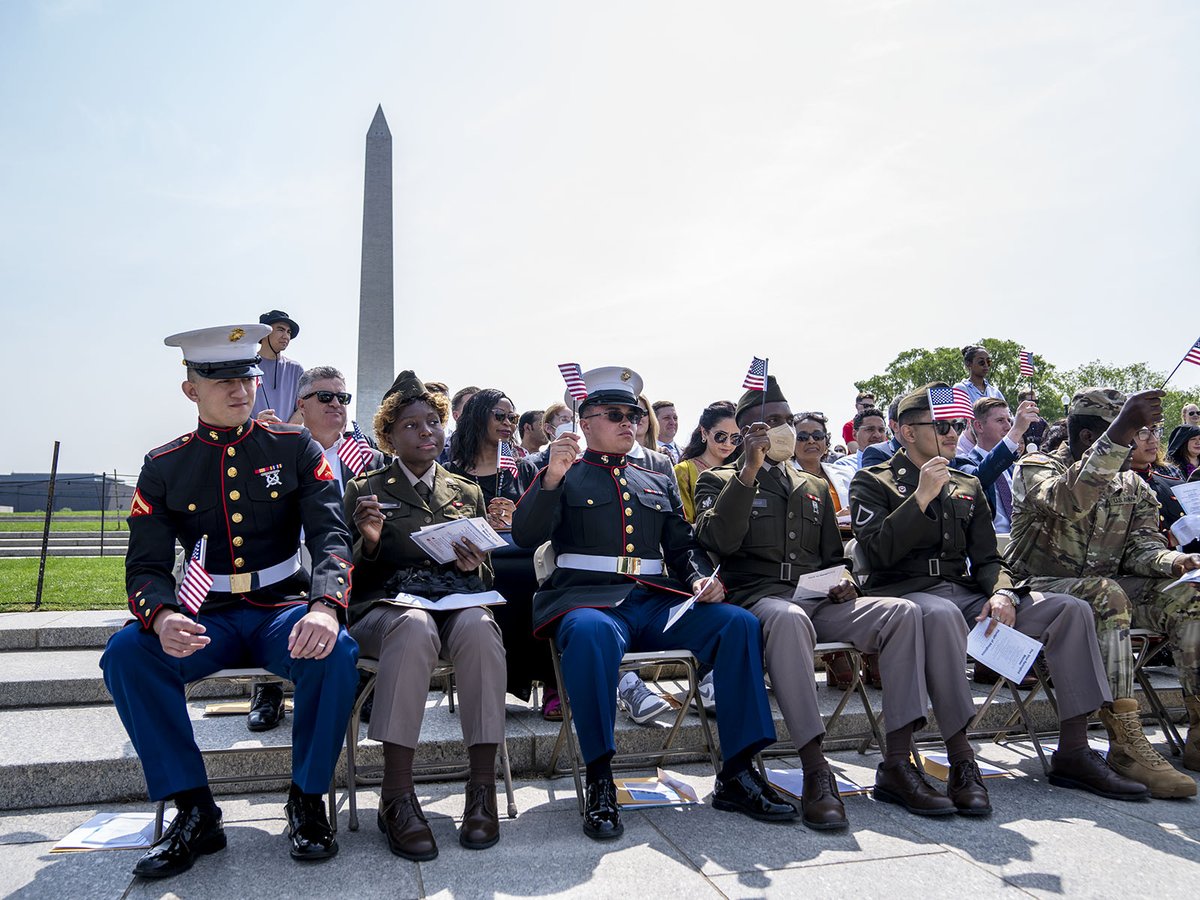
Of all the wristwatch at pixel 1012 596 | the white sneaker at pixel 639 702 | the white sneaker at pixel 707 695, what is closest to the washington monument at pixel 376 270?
the white sneaker at pixel 707 695

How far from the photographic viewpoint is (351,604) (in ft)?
13.0

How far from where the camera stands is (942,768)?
445cm

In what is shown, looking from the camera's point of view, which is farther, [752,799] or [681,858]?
[752,799]

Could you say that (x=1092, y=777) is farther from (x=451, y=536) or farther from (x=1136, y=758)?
(x=451, y=536)

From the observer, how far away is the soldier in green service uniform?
14.6ft

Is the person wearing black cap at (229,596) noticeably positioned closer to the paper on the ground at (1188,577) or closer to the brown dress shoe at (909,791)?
the brown dress shoe at (909,791)

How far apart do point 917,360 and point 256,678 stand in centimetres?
4547

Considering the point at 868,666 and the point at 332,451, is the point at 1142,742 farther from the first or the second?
the point at 332,451

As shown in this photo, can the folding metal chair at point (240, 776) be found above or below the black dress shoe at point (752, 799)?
above

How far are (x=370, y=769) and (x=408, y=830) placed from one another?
656mm

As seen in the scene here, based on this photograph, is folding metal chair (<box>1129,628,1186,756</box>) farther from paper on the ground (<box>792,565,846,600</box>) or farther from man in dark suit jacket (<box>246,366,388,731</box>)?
man in dark suit jacket (<box>246,366,388,731</box>)

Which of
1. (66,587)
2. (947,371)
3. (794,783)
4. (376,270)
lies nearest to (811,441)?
(794,783)

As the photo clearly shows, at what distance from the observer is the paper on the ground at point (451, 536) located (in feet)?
12.7

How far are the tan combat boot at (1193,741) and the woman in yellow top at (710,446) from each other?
2.78 meters
